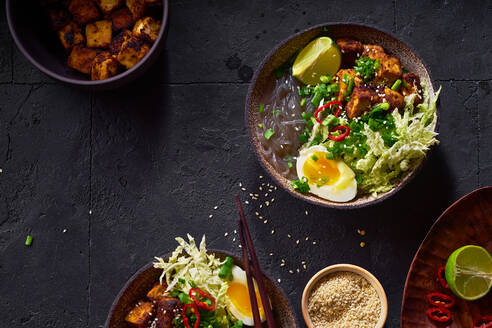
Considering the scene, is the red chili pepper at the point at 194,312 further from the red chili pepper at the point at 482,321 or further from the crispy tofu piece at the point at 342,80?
the red chili pepper at the point at 482,321

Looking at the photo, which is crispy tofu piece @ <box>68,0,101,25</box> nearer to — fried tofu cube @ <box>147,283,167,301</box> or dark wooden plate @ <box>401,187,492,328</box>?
fried tofu cube @ <box>147,283,167,301</box>

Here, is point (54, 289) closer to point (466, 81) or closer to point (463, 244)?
point (463, 244)

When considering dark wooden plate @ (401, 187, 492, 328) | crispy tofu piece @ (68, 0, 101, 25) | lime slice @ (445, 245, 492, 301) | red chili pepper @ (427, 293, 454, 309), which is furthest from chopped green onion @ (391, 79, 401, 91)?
crispy tofu piece @ (68, 0, 101, 25)

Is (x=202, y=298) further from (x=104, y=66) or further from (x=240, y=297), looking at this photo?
(x=104, y=66)

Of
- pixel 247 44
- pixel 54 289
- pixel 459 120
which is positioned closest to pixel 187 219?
pixel 54 289

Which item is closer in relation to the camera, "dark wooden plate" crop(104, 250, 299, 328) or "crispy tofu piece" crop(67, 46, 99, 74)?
"dark wooden plate" crop(104, 250, 299, 328)

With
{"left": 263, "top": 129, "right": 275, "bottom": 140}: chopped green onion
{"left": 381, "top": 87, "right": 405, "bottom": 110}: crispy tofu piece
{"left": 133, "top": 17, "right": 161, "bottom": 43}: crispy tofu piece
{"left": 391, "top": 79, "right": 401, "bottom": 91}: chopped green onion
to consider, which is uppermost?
{"left": 133, "top": 17, "right": 161, "bottom": 43}: crispy tofu piece
